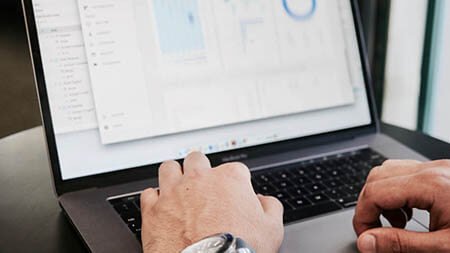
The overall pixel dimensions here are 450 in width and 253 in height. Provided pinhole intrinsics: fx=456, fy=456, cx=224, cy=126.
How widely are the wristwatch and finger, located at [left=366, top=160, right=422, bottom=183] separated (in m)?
0.23

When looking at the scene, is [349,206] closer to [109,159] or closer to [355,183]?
[355,183]

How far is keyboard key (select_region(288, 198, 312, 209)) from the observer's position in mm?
659

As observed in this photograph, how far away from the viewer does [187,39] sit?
2.46ft

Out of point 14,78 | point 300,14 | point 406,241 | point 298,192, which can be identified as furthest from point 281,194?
point 14,78

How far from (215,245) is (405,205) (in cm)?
Result: 25

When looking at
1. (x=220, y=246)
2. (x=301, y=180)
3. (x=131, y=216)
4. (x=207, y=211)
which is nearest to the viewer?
(x=220, y=246)

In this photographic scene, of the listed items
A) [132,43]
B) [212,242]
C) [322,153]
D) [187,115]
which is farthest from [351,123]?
[212,242]

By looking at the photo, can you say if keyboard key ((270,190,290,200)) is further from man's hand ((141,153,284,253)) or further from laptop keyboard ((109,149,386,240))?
man's hand ((141,153,284,253))

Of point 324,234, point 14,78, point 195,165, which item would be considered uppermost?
point 14,78

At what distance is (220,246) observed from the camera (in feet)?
1.32

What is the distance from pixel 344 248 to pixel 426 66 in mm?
1458

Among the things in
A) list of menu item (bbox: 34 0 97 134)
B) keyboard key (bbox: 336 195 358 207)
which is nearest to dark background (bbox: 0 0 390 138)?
list of menu item (bbox: 34 0 97 134)

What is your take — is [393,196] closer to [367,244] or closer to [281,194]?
[367,244]

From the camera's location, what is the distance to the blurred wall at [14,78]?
104 centimetres
